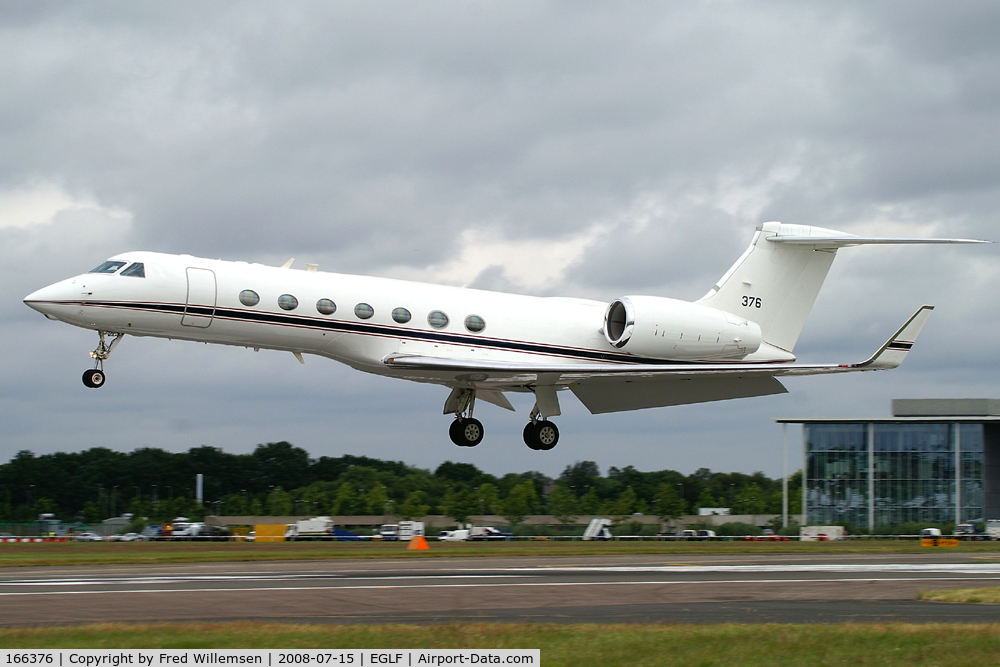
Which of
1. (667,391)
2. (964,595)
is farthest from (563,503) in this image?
(964,595)

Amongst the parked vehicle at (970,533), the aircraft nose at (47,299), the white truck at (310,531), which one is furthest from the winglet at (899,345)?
the parked vehicle at (970,533)

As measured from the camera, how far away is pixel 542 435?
27.8 meters

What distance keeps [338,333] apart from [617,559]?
10.5 m

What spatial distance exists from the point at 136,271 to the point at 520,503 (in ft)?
194

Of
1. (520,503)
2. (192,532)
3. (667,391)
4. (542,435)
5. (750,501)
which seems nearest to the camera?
(542,435)

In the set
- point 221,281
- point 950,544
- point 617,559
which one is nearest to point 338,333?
point 221,281

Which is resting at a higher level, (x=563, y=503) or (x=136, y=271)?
(x=136, y=271)

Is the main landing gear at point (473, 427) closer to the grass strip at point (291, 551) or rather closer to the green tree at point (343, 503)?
the grass strip at point (291, 551)

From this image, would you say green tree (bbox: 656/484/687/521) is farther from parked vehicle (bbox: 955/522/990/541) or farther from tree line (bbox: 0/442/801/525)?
parked vehicle (bbox: 955/522/990/541)

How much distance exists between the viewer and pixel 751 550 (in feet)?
111

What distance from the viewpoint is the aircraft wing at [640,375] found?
24136 mm

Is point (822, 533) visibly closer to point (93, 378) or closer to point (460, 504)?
point (460, 504)

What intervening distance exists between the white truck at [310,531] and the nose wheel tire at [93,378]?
2425 centimetres

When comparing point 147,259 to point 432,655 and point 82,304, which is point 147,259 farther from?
point 432,655
